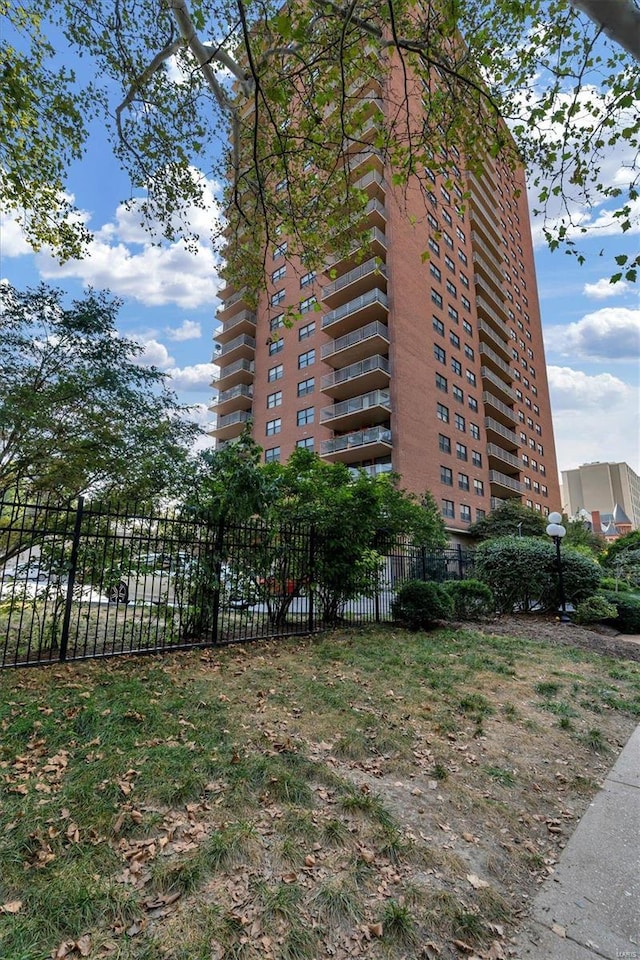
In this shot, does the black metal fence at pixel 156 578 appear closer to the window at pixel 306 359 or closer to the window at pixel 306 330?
the window at pixel 306 359

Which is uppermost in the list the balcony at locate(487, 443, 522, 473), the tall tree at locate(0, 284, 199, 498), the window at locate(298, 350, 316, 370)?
the window at locate(298, 350, 316, 370)

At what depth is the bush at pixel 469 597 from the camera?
37.6 feet

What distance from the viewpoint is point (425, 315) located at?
3022cm

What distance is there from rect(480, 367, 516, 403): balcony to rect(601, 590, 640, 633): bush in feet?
91.7

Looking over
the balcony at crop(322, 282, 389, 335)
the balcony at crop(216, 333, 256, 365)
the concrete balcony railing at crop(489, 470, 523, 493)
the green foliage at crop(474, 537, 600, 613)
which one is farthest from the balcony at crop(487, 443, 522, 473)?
the green foliage at crop(474, 537, 600, 613)

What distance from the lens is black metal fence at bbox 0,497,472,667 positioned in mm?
6023

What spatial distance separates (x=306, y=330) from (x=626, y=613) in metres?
26.8

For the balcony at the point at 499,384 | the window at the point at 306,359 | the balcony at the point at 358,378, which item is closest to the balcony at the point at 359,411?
the balcony at the point at 358,378

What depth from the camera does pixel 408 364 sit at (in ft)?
91.0

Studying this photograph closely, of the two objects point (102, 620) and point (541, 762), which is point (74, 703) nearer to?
point (541, 762)

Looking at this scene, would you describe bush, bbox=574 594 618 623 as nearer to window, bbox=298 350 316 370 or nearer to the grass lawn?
the grass lawn

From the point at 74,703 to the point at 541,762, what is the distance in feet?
14.3

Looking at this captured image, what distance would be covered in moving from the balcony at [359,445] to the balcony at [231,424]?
36.3 feet

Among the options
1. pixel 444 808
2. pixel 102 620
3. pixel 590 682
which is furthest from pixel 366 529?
pixel 444 808
